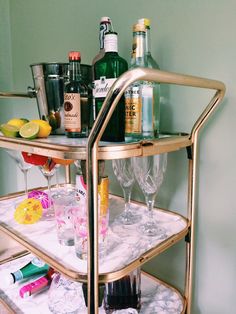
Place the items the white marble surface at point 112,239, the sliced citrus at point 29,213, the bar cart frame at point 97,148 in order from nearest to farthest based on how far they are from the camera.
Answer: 1. the bar cart frame at point 97,148
2. the white marble surface at point 112,239
3. the sliced citrus at point 29,213

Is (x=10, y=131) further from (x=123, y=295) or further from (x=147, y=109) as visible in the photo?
(x=123, y=295)

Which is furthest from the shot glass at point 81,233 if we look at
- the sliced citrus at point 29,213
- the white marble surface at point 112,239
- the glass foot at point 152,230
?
the sliced citrus at point 29,213

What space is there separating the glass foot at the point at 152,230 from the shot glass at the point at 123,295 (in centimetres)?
15

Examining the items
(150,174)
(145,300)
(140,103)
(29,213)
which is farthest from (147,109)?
(145,300)

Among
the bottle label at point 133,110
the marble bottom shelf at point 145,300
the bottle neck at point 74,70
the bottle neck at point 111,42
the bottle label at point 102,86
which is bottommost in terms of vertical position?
the marble bottom shelf at point 145,300

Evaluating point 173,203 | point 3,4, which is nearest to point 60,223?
point 173,203

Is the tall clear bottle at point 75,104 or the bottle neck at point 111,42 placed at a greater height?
the bottle neck at point 111,42

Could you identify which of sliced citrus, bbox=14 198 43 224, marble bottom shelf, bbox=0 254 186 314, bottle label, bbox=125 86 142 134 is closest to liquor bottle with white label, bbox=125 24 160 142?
bottle label, bbox=125 86 142 134

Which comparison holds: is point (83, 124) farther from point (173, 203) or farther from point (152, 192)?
point (173, 203)

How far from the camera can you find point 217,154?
755 mm

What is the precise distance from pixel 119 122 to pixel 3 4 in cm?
117

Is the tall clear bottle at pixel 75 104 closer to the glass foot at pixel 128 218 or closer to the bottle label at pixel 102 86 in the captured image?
the bottle label at pixel 102 86

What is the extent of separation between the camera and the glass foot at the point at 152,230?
69cm

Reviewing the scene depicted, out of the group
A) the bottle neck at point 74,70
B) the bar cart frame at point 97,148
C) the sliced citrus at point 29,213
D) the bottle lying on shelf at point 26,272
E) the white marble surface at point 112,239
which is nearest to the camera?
the bar cart frame at point 97,148
